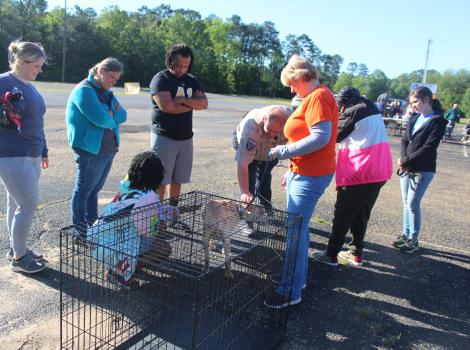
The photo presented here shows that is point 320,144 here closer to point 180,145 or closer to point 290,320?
point 290,320

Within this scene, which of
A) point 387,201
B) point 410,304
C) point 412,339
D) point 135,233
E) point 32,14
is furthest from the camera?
point 32,14

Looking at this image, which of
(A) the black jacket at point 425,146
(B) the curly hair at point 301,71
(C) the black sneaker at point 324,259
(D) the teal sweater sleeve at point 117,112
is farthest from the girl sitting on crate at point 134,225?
(A) the black jacket at point 425,146

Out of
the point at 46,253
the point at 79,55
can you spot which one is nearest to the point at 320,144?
the point at 46,253

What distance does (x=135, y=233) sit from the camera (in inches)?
115

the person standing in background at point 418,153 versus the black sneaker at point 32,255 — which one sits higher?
the person standing in background at point 418,153

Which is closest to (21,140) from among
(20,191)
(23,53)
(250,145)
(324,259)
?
(20,191)

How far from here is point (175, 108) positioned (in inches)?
166

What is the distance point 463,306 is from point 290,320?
1659 millimetres

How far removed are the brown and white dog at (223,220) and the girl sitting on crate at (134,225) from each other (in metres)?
0.29

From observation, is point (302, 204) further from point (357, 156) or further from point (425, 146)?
point (425, 146)

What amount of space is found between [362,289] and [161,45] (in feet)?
195

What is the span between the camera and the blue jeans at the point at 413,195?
459 cm

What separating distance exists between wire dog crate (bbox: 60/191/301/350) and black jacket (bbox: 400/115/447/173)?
7.16 ft

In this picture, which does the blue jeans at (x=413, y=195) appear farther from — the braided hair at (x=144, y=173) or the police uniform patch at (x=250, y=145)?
the braided hair at (x=144, y=173)
